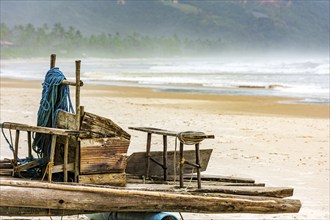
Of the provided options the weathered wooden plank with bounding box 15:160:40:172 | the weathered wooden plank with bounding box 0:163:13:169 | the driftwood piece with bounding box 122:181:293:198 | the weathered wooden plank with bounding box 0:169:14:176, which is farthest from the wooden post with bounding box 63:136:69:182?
the weathered wooden plank with bounding box 0:163:13:169

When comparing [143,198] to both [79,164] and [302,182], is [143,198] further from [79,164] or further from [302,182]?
[302,182]

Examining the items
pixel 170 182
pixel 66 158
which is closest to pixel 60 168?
pixel 66 158

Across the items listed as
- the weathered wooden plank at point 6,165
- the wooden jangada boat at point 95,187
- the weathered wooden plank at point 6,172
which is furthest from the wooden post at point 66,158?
the weathered wooden plank at point 6,165

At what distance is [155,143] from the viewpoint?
13.4m

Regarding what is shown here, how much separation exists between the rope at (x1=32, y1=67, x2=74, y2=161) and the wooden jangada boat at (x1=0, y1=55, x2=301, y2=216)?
0.09 metres

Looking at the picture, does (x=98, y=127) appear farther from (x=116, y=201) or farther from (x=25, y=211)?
(x=25, y=211)

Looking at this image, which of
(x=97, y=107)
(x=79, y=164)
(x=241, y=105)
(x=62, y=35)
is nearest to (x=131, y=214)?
(x=79, y=164)

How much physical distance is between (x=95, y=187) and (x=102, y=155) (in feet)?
2.11

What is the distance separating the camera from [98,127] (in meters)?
6.18

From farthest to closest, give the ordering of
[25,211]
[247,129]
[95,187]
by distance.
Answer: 1. [247,129]
2. [95,187]
3. [25,211]

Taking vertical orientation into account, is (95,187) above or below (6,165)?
below

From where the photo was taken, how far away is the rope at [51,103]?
648cm

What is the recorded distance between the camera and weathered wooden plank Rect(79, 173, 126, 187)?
618cm

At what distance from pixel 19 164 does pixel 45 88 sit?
0.84 metres
